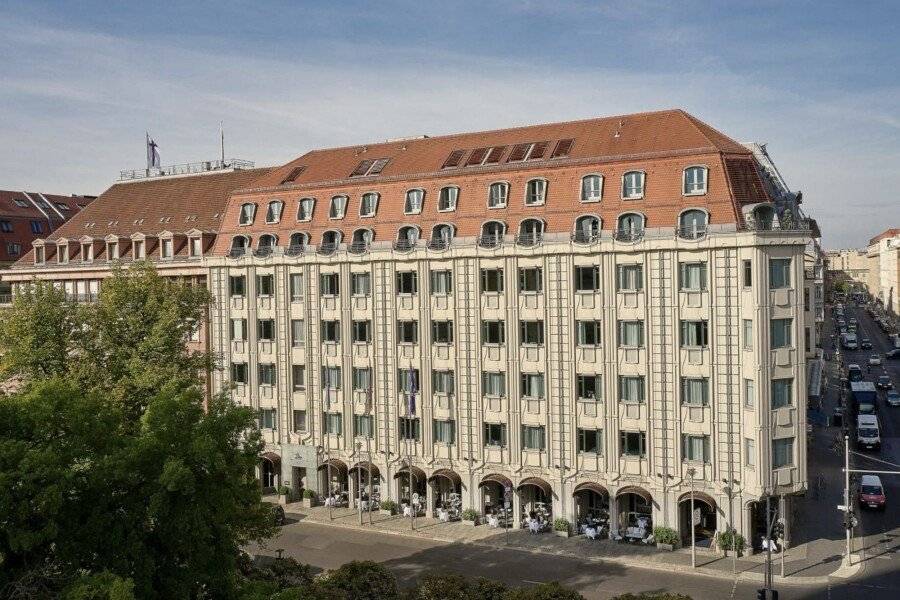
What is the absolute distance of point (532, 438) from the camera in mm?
58531

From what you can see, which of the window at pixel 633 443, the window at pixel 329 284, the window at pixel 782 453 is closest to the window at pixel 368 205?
the window at pixel 329 284

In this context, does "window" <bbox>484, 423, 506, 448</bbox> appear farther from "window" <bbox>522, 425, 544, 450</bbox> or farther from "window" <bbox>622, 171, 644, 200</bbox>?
"window" <bbox>622, 171, 644, 200</bbox>

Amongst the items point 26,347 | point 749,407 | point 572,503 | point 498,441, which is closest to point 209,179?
point 26,347

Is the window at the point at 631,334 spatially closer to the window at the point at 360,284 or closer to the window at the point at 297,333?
the window at the point at 360,284

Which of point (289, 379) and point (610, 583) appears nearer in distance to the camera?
point (610, 583)

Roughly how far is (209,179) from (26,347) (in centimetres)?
3683

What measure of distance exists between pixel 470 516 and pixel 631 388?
14.3 meters

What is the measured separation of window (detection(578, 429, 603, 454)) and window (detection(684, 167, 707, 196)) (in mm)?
15809

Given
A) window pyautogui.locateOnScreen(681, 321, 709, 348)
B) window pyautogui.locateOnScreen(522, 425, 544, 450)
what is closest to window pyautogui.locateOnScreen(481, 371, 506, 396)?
window pyautogui.locateOnScreen(522, 425, 544, 450)

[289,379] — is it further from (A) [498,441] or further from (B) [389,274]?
(A) [498,441]

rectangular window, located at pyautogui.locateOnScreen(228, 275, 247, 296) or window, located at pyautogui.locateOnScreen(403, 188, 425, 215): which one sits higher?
window, located at pyautogui.locateOnScreen(403, 188, 425, 215)

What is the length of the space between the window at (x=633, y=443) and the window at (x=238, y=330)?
3098cm

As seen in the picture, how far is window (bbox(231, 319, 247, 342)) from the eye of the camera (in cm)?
7019

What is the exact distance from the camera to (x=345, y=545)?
57219 mm
